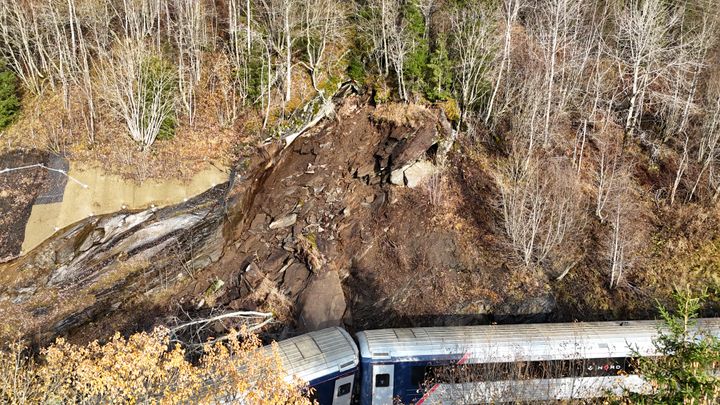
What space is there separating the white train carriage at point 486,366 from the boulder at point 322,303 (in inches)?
168

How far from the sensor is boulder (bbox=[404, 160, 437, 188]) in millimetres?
24578

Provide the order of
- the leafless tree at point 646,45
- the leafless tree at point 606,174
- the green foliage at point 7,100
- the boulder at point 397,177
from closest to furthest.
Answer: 1. the green foliage at point 7,100
2. the leafless tree at point 606,174
3. the leafless tree at point 646,45
4. the boulder at point 397,177

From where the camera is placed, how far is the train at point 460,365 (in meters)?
14.8

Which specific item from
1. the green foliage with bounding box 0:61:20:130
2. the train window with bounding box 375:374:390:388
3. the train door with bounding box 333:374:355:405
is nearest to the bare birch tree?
the train window with bounding box 375:374:390:388

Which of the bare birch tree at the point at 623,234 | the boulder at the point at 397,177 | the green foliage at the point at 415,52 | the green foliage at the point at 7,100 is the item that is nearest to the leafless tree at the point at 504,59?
the green foliage at the point at 415,52

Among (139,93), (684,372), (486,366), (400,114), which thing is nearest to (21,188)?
(139,93)

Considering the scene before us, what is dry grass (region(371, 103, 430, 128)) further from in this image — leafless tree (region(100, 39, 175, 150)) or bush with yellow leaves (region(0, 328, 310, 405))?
bush with yellow leaves (region(0, 328, 310, 405))

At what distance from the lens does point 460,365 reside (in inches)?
599

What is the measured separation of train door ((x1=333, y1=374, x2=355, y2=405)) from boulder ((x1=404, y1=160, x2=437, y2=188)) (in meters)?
12.3

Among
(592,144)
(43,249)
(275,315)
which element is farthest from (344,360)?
(592,144)

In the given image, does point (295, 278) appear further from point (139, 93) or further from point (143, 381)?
point (139, 93)

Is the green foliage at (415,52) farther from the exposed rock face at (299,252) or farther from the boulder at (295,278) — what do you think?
the boulder at (295,278)

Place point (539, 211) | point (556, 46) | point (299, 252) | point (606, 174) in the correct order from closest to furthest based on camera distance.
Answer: point (539, 211)
point (299, 252)
point (606, 174)
point (556, 46)

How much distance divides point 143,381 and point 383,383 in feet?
24.8
